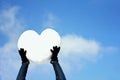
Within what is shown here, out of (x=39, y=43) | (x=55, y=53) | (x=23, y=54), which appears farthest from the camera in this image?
(x=39, y=43)

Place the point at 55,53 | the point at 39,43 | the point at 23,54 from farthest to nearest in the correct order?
the point at 39,43 → the point at 23,54 → the point at 55,53

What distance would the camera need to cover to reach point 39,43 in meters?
6.66

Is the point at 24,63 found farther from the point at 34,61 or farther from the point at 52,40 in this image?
the point at 52,40

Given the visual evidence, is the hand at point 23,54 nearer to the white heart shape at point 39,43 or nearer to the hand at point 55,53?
the white heart shape at point 39,43

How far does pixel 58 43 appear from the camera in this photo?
6.21 m

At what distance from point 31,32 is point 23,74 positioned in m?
1.55

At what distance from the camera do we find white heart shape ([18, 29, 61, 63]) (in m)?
6.30

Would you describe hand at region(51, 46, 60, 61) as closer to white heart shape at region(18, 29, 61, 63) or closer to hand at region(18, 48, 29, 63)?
white heart shape at region(18, 29, 61, 63)

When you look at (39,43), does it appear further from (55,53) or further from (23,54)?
(55,53)

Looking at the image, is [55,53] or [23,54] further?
[23,54]

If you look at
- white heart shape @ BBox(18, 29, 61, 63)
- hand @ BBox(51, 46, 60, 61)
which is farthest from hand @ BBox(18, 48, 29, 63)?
hand @ BBox(51, 46, 60, 61)

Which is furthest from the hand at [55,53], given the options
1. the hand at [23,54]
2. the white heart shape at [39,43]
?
the hand at [23,54]

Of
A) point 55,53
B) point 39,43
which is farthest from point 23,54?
point 55,53

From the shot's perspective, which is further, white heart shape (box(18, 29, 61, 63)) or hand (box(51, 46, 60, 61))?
white heart shape (box(18, 29, 61, 63))
